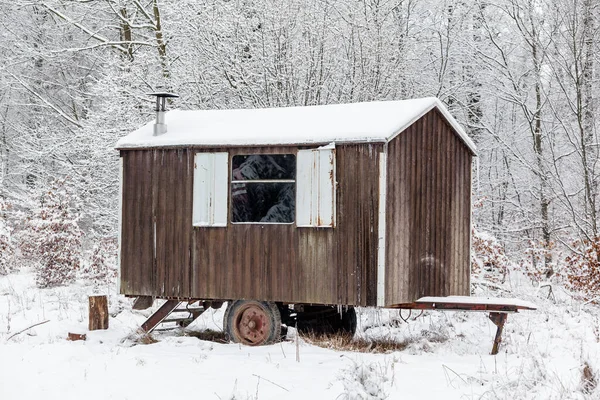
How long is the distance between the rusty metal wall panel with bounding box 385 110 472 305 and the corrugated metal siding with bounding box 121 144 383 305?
15.1 inches

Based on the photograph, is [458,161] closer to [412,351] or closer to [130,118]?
[412,351]

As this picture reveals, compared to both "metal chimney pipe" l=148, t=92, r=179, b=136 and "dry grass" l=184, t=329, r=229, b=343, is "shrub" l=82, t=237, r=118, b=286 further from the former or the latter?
"metal chimney pipe" l=148, t=92, r=179, b=136

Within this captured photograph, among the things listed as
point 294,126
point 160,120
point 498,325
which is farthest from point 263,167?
point 498,325

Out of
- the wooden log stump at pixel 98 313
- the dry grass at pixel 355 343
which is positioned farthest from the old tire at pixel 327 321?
the wooden log stump at pixel 98 313

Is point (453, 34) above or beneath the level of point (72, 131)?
above

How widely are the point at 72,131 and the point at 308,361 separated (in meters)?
14.9

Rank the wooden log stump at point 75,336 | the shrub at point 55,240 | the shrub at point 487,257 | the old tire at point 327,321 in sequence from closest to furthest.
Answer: the wooden log stump at point 75,336, the old tire at point 327,321, the shrub at point 487,257, the shrub at point 55,240

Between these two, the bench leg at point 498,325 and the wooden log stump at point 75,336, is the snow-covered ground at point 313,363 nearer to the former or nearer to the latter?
the bench leg at point 498,325

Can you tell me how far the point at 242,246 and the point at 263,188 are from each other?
898 millimetres

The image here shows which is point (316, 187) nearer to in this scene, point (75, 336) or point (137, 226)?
point (137, 226)

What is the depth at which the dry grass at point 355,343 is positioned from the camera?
1066 cm

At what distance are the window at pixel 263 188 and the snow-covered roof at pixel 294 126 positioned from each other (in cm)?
34

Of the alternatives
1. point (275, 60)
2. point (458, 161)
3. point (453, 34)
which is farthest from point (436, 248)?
point (453, 34)

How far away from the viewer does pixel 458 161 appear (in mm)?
12055
